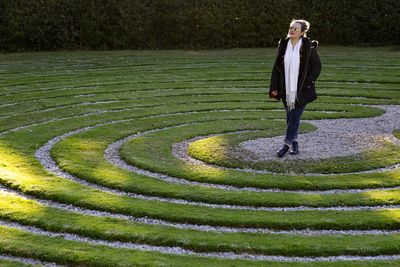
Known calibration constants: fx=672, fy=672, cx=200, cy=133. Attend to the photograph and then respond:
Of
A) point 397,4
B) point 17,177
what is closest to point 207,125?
point 17,177

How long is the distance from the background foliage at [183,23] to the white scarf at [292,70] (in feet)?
53.3

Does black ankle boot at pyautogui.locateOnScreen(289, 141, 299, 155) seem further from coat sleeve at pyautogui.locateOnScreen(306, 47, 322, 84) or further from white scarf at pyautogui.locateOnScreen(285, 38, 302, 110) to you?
coat sleeve at pyautogui.locateOnScreen(306, 47, 322, 84)

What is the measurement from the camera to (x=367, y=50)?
25.6 metres

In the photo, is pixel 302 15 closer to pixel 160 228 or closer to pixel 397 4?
pixel 397 4

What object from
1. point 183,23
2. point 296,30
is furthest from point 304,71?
point 183,23

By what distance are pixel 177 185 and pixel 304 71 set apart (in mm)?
2586

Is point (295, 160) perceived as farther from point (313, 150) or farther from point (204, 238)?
point (204, 238)

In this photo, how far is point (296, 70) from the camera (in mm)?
10047

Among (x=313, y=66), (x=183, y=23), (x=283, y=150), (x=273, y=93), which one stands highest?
(x=313, y=66)

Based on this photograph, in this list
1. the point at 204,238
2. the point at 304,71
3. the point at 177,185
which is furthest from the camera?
the point at 304,71

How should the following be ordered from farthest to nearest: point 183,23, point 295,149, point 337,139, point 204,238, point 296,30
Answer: point 183,23 < point 337,139 < point 295,149 < point 296,30 < point 204,238

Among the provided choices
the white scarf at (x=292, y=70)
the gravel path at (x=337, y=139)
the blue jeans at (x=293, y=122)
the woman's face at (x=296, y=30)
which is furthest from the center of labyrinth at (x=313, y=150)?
the woman's face at (x=296, y=30)

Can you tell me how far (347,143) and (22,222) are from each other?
5991 mm

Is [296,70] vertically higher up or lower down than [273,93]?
higher up
